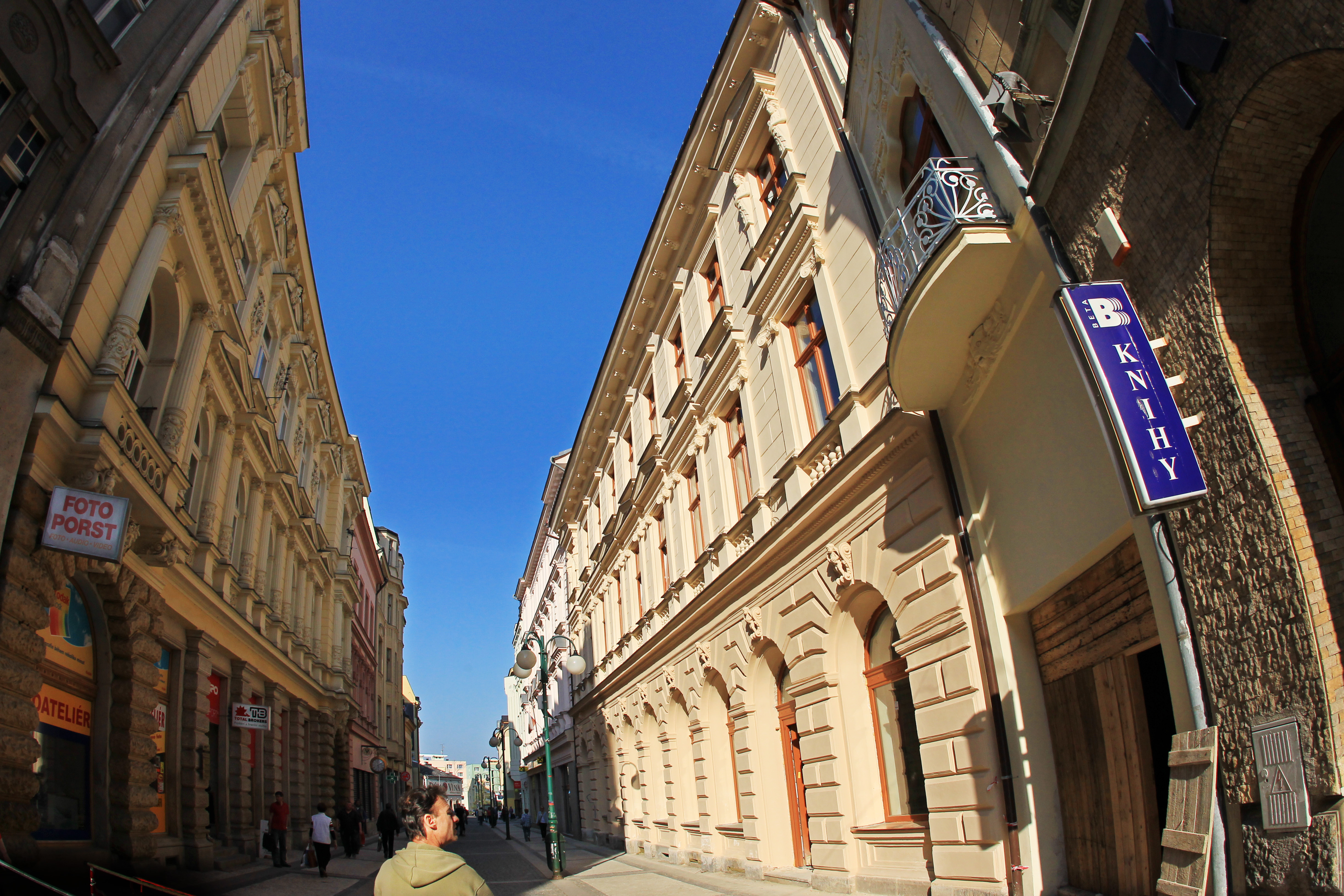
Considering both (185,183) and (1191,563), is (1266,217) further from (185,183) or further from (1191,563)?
(185,183)

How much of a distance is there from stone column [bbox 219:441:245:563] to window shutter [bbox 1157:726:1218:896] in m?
15.9

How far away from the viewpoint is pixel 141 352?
40.5 feet

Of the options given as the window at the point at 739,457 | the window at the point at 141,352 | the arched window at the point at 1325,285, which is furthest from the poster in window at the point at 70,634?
the arched window at the point at 1325,285

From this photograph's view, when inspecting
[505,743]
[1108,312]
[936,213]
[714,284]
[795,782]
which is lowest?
[505,743]

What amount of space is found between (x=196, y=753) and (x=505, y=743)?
199 feet

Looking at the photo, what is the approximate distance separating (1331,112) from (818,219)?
7547 mm

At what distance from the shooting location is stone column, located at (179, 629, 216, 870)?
1295cm

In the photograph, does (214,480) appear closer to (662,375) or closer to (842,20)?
(662,375)

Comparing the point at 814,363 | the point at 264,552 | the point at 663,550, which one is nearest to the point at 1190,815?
the point at 814,363

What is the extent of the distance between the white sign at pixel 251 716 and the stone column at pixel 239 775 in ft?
2.68

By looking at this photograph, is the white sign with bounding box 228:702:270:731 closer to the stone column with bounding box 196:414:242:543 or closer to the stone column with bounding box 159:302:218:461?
the stone column with bounding box 196:414:242:543

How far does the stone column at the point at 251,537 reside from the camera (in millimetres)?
17281

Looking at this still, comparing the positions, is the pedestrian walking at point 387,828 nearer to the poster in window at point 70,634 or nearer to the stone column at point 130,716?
the stone column at point 130,716

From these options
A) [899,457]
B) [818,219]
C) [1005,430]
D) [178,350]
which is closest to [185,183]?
[178,350]
